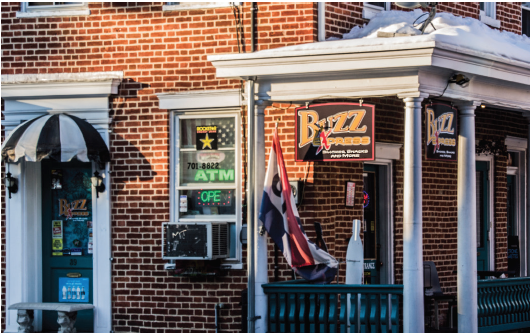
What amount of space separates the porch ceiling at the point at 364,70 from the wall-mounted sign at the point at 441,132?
0.18 metres

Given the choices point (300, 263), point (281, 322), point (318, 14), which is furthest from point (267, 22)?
point (281, 322)

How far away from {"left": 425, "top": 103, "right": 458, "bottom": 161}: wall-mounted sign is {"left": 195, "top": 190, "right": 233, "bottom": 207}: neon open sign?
108 inches

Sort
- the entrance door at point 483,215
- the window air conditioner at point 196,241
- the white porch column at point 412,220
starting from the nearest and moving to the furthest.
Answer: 1. the white porch column at point 412,220
2. the window air conditioner at point 196,241
3. the entrance door at point 483,215

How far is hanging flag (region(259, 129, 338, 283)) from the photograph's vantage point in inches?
325

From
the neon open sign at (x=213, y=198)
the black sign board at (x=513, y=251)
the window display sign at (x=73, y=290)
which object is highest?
the neon open sign at (x=213, y=198)

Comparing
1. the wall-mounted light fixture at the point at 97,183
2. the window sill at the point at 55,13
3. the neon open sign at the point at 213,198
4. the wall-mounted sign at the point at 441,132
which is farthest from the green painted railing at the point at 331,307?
the window sill at the point at 55,13

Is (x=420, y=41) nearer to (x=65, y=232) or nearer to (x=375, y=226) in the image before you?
(x=375, y=226)

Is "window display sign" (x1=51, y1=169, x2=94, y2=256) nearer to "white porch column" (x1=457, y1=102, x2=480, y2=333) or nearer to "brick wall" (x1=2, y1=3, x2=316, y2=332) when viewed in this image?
"brick wall" (x1=2, y1=3, x2=316, y2=332)

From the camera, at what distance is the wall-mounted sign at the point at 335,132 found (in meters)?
7.96

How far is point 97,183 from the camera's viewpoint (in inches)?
391

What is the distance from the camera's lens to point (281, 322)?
829 cm

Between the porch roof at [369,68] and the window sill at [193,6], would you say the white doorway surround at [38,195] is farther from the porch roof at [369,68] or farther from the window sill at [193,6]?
the porch roof at [369,68]

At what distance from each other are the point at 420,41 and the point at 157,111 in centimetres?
376

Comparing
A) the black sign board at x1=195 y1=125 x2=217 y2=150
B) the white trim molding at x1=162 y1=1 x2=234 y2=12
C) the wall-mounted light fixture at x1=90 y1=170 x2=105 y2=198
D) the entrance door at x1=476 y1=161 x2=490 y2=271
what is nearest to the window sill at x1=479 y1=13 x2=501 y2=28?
the entrance door at x1=476 y1=161 x2=490 y2=271
